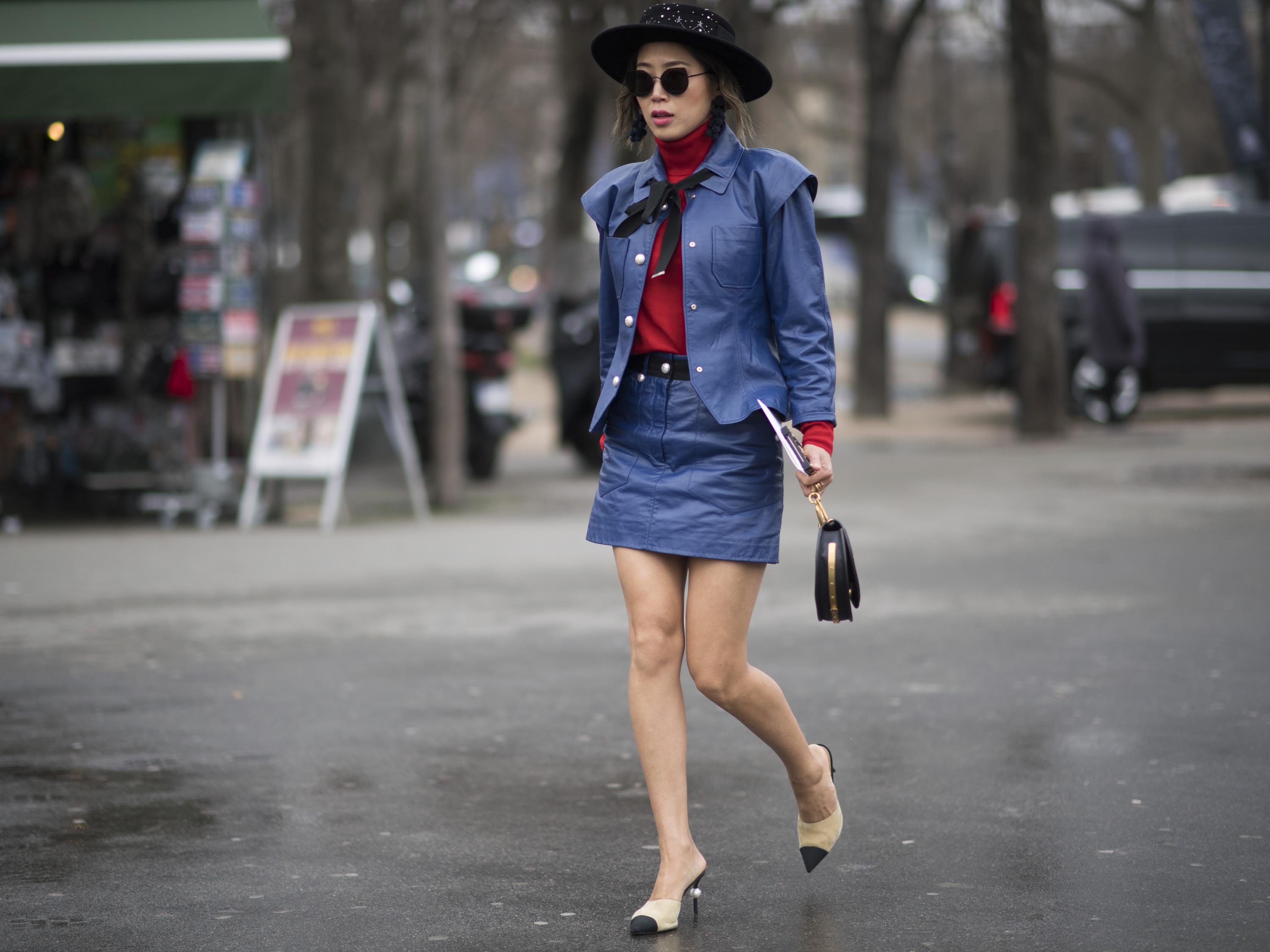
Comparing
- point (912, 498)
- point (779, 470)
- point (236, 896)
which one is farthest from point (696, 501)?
point (912, 498)

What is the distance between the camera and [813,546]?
10.6 meters

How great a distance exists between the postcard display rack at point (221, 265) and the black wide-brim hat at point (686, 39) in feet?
24.9

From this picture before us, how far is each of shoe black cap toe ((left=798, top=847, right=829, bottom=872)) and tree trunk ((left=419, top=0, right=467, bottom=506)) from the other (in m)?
8.16

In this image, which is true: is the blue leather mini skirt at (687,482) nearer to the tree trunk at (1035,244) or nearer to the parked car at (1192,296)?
the tree trunk at (1035,244)

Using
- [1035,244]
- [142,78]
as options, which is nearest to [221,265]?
[142,78]

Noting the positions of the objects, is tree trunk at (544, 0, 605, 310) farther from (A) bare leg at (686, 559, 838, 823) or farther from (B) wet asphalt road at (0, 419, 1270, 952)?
(A) bare leg at (686, 559, 838, 823)

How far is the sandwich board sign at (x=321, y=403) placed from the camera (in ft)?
36.8

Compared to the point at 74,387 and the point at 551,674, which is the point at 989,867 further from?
the point at 74,387

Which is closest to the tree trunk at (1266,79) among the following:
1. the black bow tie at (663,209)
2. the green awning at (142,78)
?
the green awning at (142,78)

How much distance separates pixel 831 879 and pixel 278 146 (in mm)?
32032

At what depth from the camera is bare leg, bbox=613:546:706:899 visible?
13.2 feet

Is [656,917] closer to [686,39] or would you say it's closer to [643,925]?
[643,925]

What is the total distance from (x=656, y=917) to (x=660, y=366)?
1.22m

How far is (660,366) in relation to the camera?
13.6 feet
